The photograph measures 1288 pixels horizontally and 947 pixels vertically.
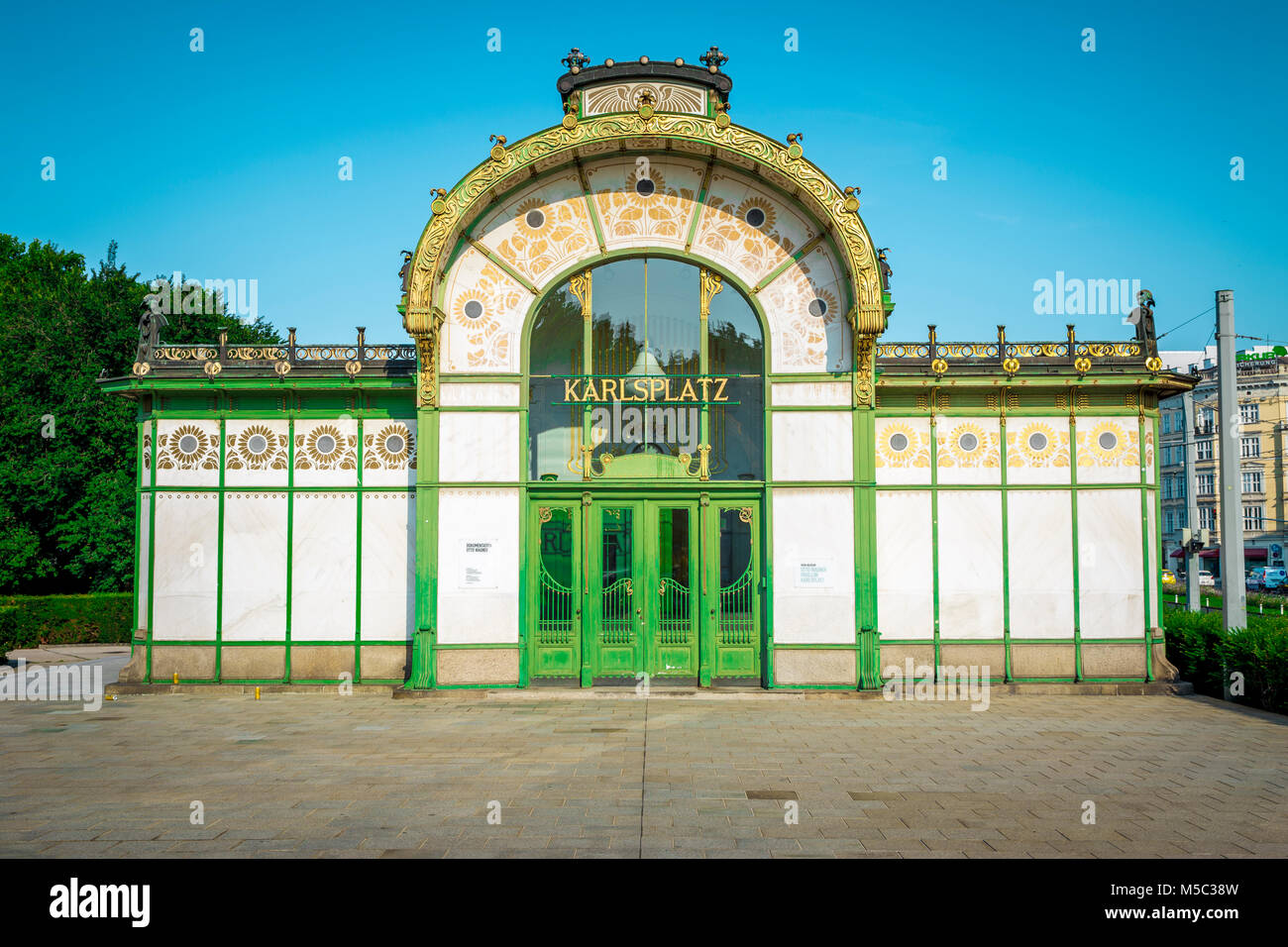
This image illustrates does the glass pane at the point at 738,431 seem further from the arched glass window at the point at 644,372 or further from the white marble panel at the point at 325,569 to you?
the white marble panel at the point at 325,569

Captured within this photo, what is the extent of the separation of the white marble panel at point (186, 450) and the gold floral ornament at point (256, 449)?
0.99 feet

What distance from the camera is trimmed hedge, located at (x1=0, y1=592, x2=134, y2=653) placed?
2233 cm

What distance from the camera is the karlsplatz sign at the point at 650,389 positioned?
1409cm

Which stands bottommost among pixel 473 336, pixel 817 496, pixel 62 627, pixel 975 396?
pixel 62 627

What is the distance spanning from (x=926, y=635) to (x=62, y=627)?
21621 mm

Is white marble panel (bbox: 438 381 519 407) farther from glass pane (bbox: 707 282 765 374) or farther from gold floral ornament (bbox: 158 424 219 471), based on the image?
gold floral ornament (bbox: 158 424 219 471)

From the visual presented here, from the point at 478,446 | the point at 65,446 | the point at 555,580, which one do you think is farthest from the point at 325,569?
the point at 65,446

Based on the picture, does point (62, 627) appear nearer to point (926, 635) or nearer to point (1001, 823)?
point (926, 635)

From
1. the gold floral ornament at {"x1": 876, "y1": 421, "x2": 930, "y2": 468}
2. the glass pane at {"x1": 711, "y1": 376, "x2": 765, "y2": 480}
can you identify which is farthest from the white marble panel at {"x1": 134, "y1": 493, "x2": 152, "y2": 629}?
the gold floral ornament at {"x1": 876, "y1": 421, "x2": 930, "y2": 468}

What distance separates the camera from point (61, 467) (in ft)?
86.8

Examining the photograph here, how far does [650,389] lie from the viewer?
1411 centimetres

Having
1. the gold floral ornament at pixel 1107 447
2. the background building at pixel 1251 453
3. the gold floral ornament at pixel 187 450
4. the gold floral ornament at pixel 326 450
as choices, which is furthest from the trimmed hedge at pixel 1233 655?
the background building at pixel 1251 453

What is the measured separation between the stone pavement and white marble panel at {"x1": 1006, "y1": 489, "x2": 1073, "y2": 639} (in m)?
1.34
